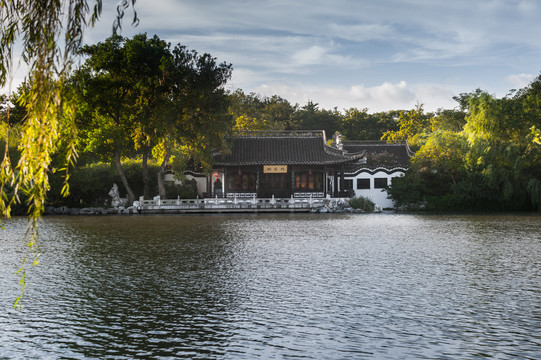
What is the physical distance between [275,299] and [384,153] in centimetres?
3509

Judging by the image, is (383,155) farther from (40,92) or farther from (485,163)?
(40,92)

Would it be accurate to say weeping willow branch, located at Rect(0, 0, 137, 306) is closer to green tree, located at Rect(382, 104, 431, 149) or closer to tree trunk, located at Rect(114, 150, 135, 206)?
tree trunk, located at Rect(114, 150, 135, 206)

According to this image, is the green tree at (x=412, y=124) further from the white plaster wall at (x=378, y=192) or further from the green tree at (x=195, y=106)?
the green tree at (x=195, y=106)

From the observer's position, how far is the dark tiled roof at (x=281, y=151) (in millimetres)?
39469

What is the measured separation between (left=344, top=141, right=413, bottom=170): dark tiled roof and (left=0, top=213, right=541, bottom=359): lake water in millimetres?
19808

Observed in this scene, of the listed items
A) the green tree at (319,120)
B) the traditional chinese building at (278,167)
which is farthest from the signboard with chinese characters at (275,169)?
the green tree at (319,120)

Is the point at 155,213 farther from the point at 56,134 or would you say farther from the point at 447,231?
the point at 56,134

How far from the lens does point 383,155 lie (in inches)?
1721

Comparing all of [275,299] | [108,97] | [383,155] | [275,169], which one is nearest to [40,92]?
[275,299]

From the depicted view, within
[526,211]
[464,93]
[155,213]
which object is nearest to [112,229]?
→ [155,213]

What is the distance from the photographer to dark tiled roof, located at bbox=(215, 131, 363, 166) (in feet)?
129

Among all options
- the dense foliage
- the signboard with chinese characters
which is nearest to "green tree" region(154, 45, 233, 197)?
the signboard with chinese characters

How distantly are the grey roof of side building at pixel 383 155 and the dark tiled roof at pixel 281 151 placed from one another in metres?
1.50

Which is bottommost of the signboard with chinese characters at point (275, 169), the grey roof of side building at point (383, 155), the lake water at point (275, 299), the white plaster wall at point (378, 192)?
the lake water at point (275, 299)
